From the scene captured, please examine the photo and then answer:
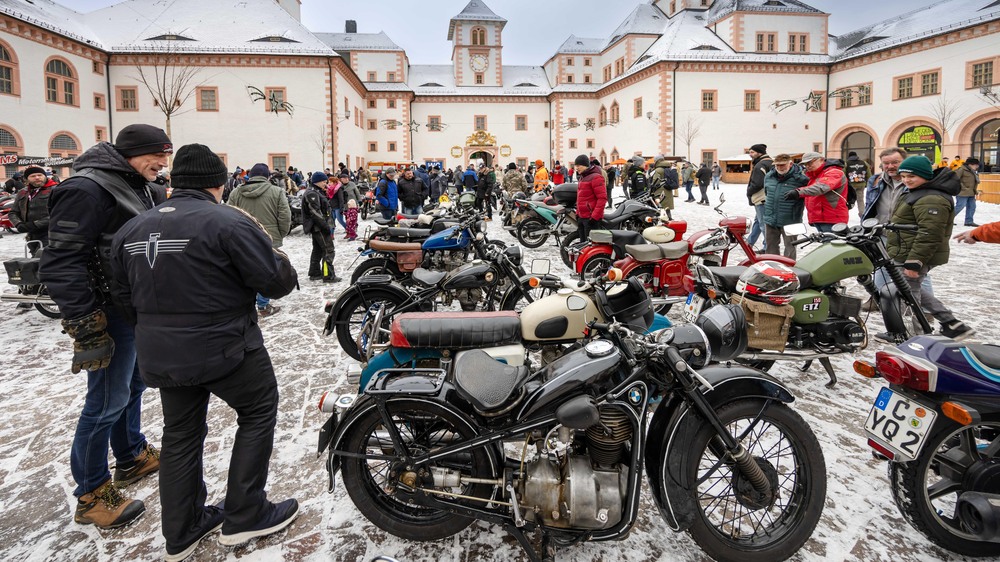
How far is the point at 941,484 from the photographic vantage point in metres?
2.53

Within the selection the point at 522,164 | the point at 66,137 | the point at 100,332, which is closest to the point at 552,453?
the point at 100,332

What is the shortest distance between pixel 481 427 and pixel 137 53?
3723 cm

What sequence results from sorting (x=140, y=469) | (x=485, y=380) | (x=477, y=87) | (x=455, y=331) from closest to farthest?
(x=485, y=380)
(x=455, y=331)
(x=140, y=469)
(x=477, y=87)

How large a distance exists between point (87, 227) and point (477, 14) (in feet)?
181

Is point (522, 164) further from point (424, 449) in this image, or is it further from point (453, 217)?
point (424, 449)

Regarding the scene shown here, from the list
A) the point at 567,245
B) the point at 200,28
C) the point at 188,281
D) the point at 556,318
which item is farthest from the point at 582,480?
the point at 200,28

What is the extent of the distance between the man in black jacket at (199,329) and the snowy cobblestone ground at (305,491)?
24 cm

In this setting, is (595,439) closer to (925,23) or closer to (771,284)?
(771,284)

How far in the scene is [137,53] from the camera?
30609 millimetres

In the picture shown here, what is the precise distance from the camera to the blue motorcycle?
7.59 feet

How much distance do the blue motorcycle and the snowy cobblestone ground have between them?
237 millimetres

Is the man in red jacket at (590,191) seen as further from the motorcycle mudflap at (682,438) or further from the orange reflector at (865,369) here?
the motorcycle mudflap at (682,438)

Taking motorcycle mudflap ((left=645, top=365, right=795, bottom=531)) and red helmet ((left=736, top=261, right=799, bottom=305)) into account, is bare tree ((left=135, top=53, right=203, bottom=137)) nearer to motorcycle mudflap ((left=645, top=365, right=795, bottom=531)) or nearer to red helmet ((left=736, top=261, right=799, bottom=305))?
red helmet ((left=736, top=261, right=799, bottom=305))

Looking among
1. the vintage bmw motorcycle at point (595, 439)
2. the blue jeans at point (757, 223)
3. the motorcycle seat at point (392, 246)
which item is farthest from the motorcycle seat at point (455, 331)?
the blue jeans at point (757, 223)
